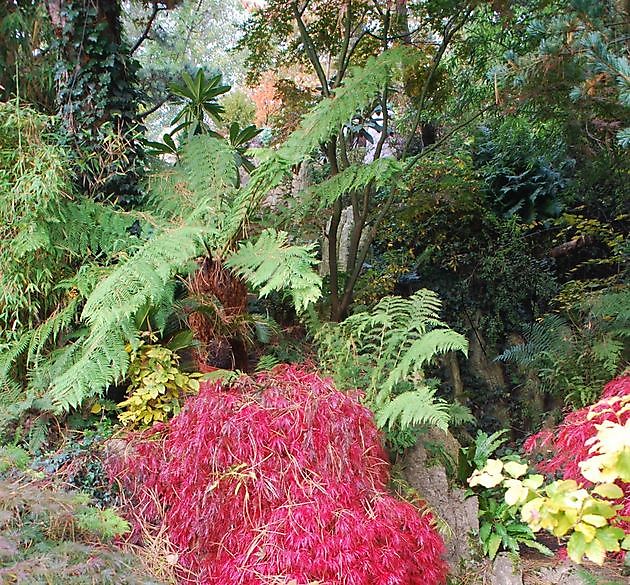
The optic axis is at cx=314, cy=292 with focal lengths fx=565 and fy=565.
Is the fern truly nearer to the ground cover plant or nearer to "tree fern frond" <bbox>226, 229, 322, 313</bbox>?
the ground cover plant

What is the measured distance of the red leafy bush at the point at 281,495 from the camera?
1681mm

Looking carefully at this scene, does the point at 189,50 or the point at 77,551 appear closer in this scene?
the point at 77,551

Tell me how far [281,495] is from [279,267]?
88cm

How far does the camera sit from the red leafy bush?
168 centimetres

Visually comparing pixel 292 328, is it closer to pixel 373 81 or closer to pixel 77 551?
pixel 373 81

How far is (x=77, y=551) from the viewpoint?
1.54 m

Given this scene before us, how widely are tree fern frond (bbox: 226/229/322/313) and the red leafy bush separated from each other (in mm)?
358

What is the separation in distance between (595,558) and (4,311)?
2565mm

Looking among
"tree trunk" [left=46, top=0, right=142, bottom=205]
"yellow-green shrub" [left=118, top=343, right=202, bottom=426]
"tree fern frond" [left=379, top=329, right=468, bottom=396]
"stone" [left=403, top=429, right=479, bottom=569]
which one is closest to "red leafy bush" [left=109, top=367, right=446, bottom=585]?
"tree fern frond" [left=379, top=329, right=468, bottom=396]

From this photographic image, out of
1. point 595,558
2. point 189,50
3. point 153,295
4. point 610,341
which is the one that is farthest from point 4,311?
point 189,50

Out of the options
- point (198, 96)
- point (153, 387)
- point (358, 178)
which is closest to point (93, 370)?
point (153, 387)

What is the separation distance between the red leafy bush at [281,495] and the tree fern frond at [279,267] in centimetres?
36

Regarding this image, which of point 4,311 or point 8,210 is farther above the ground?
point 8,210

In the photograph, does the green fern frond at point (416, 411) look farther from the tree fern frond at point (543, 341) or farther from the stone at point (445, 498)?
the tree fern frond at point (543, 341)
